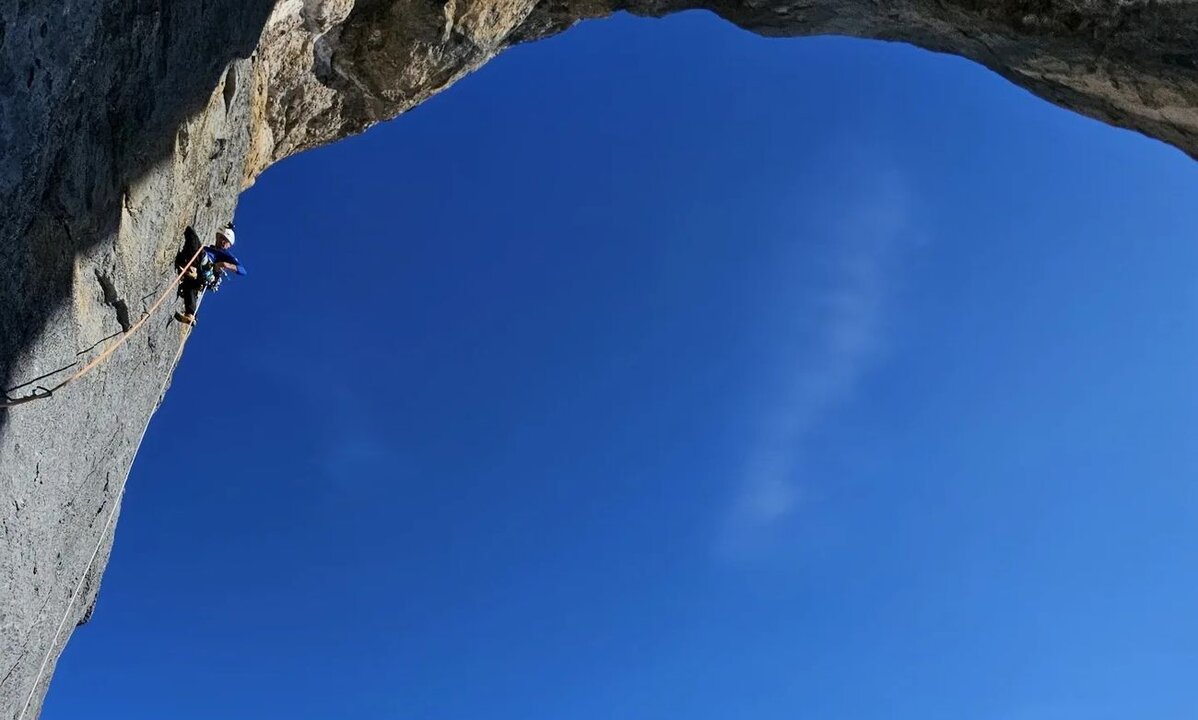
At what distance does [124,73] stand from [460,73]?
16.3 feet

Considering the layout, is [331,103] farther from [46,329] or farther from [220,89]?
[46,329]

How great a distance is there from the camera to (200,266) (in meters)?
7.43

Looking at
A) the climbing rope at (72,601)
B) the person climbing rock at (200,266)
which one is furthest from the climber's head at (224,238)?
the climbing rope at (72,601)

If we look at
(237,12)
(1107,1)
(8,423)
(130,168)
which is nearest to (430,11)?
(237,12)

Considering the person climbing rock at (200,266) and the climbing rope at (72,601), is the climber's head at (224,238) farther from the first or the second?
the climbing rope at (72,601)

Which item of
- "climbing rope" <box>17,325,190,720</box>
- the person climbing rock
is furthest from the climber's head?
"climbing rope" <box>17,325,190,720</box>

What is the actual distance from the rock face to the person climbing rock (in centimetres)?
19

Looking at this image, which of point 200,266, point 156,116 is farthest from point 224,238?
point 156,116

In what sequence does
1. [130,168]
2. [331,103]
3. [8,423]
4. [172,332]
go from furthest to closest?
[331,103] → [172,332] → [130,168] → [8,423]

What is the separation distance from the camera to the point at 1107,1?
7.79 meters

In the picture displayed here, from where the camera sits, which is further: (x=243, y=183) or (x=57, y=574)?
(x=243, y=183)

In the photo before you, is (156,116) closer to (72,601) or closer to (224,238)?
(224,238)

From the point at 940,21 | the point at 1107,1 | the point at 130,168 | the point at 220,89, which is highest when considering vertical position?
the point at 940,21

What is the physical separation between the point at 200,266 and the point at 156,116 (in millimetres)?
2025
